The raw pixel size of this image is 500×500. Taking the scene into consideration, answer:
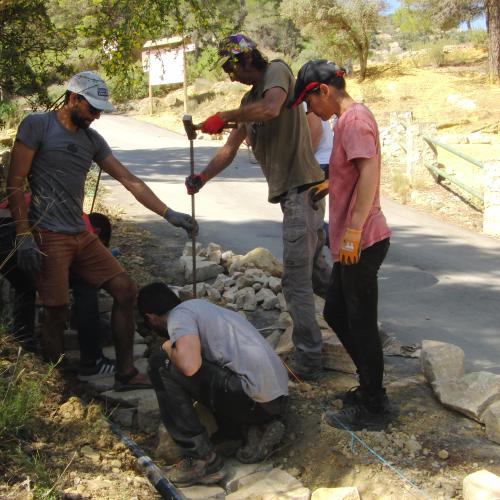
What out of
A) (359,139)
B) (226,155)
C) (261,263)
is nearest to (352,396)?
(359,139)

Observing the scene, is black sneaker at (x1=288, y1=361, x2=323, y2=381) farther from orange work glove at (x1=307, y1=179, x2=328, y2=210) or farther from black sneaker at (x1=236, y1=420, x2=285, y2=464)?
orange work glove at (x1=307, y1=179, x2=328, y2=210)

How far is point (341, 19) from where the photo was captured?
25.2 metres

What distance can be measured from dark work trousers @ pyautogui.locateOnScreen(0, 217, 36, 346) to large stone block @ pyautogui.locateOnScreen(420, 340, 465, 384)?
2.64 meters

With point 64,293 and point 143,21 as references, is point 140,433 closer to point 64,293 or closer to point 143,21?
point 64,293

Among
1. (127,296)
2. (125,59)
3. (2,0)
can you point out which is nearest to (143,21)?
(125,59)

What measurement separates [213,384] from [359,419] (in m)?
0.88

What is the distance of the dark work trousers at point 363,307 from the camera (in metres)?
3.81

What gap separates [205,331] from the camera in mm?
3871

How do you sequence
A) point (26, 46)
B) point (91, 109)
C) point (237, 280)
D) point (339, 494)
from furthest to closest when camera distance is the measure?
point (237, 280) < point (26, 46) < point (91, 109) < point (339, 494)

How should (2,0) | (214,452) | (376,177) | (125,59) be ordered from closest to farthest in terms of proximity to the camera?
(376,177) < (214,452) < (2,0) < (125,59)

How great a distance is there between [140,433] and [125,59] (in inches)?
101

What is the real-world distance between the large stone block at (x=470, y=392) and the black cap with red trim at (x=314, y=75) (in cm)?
196

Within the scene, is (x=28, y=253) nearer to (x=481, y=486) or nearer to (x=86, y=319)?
(x=86, y=319)

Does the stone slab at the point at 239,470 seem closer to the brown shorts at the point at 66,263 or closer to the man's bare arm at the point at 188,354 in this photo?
the man's bare arm at the point at 188,354
